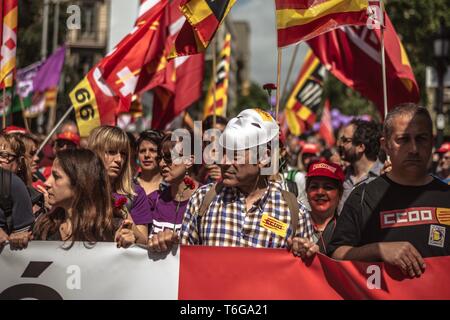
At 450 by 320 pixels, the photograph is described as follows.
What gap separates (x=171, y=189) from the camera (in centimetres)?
551

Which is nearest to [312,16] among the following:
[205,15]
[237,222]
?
[205,15]

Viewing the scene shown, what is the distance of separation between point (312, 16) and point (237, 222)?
243cm

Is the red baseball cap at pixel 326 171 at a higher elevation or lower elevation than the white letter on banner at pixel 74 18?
lower

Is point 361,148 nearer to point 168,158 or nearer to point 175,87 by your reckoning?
point 168,158

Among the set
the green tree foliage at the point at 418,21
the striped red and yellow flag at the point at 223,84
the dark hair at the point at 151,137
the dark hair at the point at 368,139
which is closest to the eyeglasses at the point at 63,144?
the dark hair at the point at 151,137

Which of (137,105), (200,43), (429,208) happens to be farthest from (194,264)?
(137,105)

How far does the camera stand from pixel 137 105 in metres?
9.84

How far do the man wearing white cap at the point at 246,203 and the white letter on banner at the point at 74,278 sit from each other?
1.95ft

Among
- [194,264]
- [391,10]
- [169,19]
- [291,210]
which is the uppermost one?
[391,10]

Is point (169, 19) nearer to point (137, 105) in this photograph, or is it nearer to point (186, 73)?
A: point (186, 73)

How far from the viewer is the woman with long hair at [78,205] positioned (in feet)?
12.8

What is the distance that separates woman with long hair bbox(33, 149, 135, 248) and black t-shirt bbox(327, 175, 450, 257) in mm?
1148

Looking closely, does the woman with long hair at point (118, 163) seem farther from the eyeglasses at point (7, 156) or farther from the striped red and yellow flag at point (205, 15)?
the striped red and yellow flag at point (205, 15)
